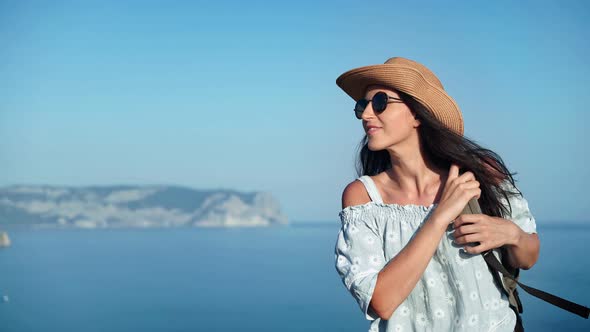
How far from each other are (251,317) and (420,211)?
11.6 metres

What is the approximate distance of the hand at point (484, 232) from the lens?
1738 mm

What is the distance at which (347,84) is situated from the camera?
6.54 ft

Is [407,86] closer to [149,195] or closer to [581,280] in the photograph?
[581,280]

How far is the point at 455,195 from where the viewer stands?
176 cm

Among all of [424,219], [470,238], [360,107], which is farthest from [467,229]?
[360,107]

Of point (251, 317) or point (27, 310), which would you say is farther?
point (27, 310)

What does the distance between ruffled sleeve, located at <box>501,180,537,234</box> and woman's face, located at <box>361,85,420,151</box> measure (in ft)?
1.13

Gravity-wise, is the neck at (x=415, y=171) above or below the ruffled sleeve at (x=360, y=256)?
above

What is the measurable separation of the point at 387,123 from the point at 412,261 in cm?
43

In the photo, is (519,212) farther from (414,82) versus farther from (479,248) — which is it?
(414,82)

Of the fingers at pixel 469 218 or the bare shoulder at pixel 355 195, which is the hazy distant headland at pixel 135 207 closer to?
the bare shoulder at pixel 355 195

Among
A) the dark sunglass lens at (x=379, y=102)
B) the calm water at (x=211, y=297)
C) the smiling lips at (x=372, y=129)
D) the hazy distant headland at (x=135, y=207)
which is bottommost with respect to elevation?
the calm water at (x=211, y=297)

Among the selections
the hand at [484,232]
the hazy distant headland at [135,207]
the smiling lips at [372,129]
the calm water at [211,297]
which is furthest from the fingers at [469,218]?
the hazy distant headland at [135,207]

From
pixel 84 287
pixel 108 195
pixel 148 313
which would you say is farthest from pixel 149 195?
pixel 148 313
